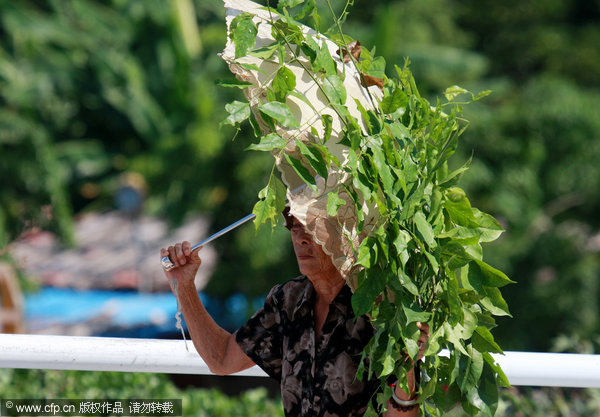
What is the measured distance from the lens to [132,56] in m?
11.7

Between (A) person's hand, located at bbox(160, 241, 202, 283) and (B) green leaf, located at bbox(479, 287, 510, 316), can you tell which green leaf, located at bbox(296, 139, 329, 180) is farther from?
(A) person's hand, located at bbox(160, 241, 202, 283)

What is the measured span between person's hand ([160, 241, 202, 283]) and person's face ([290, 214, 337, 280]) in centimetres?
35

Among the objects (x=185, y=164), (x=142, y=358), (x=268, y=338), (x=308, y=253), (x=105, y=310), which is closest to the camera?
(x=308, y=253)

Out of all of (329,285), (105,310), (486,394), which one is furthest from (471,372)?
(105,310)

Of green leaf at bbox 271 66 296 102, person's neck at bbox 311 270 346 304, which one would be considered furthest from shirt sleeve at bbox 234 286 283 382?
green leaf at bbox 271 66 296 102

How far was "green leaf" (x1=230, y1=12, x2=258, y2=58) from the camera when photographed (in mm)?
Result: 1797

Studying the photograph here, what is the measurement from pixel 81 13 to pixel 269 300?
35.3ft

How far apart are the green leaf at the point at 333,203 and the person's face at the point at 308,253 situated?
9.1 inches

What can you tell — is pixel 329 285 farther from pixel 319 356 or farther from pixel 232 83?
pixel 232 83

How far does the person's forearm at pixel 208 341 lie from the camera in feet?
7.43

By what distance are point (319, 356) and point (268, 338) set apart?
214mm

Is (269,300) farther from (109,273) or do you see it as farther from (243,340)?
(109,273)

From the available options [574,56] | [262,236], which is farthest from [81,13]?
[574,56]

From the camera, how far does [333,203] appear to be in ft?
5.67
